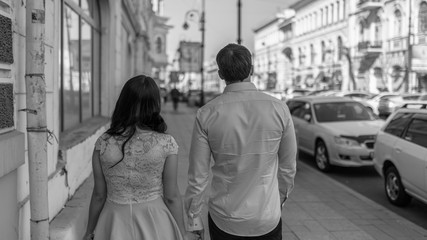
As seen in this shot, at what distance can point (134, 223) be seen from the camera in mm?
2559

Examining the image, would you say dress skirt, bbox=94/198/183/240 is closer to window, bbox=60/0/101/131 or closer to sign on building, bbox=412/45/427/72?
window, bbox=60/0/101/131

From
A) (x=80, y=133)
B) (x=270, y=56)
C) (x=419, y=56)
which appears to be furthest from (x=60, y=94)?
(x=270, y=56)

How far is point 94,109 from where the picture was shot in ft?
32.7

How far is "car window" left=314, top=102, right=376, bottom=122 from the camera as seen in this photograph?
10.8 metres

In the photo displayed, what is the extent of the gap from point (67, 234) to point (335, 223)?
3325mm

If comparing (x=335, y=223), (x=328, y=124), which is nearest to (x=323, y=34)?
(x=328, y=124)

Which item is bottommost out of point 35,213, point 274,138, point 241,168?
point 35,213

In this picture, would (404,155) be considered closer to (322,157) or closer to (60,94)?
(322,157)

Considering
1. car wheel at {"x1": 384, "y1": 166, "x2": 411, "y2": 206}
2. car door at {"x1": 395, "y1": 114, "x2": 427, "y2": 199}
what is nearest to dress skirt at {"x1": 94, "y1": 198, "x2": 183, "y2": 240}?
car door at {"x1": 395, "y1": 114, "x2": 427, "y2": 199}

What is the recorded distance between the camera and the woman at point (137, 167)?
254 centimetres

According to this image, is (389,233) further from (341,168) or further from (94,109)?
(94,109)

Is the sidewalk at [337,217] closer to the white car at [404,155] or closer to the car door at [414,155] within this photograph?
the white car at [404,155]

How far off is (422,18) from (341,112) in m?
31.7

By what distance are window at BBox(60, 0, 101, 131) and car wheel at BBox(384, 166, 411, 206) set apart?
5.03 meters
